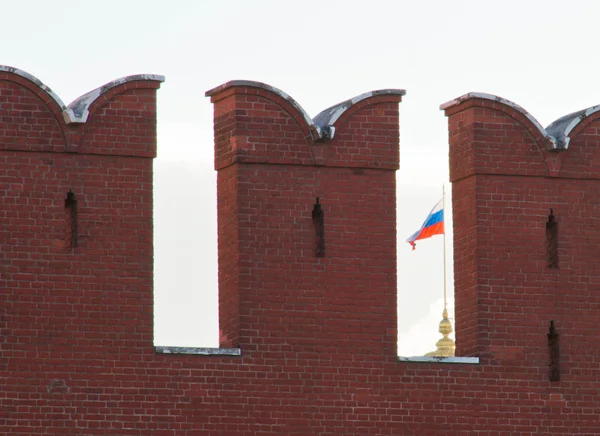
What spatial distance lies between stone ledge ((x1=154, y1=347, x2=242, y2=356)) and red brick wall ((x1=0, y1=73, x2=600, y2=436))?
6 centimetres

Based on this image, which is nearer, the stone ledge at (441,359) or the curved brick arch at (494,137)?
the stone ledge at (441,359)

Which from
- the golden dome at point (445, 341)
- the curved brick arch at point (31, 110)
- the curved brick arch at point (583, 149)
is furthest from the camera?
the golden dome at point (445, 341)

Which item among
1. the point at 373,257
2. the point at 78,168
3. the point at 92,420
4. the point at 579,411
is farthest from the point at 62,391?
the point at 579,411

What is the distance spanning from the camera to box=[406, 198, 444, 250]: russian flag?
80.7ft

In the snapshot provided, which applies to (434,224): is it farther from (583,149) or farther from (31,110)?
(31,110)

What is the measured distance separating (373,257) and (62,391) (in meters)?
3.52

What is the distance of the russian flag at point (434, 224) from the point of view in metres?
24.6

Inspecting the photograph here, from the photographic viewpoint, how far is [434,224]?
81.1 ft

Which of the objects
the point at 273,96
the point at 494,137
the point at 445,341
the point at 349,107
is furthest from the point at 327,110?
the point at 445,341

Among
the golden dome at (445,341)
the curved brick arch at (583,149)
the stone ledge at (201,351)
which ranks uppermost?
the curved brick arch at (583,149)

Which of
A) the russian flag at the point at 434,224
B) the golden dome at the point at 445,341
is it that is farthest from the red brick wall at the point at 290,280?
the golden dome at the point at 445,341

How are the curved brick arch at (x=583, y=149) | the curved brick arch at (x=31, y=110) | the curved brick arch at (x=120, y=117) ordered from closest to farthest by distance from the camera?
the curved brick arch at (x=31, y=110), the curved brick arch at (x=120, y=117), the curved brick arch at (x=583, y=149)

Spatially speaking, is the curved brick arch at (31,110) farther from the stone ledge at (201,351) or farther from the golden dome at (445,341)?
the golden dome at (445,341)

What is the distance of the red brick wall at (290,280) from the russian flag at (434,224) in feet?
5.35
